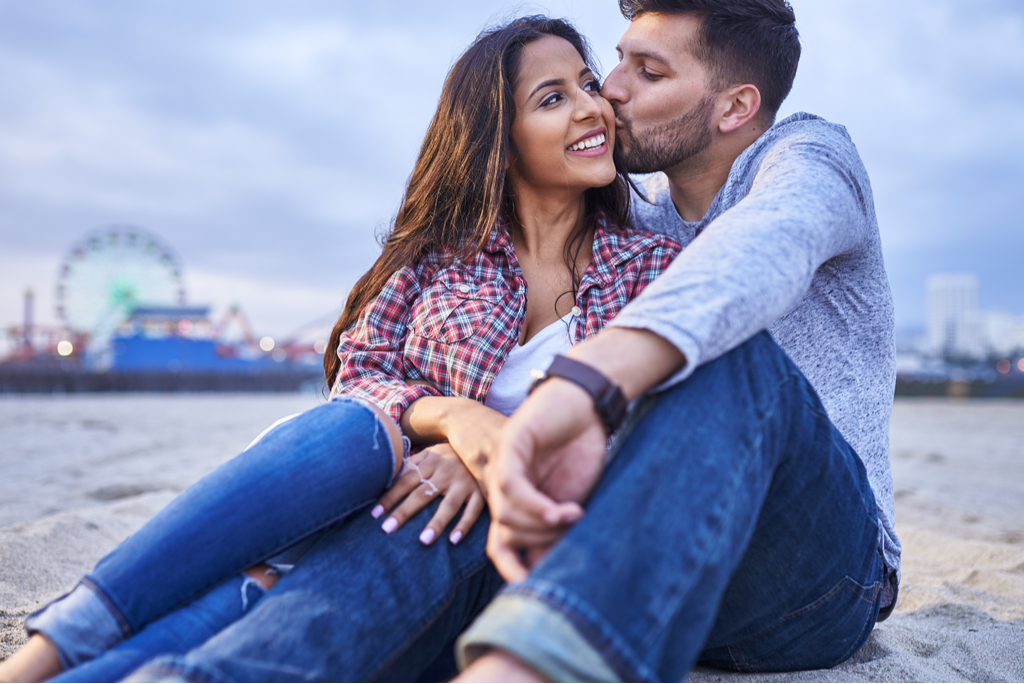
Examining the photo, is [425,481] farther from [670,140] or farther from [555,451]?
[670,140]

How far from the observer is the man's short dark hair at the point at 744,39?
1.88 m

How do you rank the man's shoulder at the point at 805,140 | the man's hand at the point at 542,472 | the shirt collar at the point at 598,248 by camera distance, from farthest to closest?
the shirt collar at the point at 598,248, the man's shoulder at the point at 805,140, the man's hand at the point at 542,472

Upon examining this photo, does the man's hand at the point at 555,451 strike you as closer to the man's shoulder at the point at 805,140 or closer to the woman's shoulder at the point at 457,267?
the man's shoulder at the point at 805,140

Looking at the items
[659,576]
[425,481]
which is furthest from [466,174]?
[659,576]

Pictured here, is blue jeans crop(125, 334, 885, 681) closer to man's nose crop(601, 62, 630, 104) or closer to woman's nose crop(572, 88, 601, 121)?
woman's nose crop(572, 88, 601, 121)

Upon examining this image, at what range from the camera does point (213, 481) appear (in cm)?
102

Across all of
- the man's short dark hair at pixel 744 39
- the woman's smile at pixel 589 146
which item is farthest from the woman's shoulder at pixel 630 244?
the man's short dark hair at pixel 744 39

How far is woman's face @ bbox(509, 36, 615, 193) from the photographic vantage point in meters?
1.80

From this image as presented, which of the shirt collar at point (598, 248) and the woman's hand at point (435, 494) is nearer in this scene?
the woman's hand at point (435, 494)

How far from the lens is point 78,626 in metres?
0.91

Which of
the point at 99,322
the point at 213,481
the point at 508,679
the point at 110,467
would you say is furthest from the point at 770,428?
the point at 99,322

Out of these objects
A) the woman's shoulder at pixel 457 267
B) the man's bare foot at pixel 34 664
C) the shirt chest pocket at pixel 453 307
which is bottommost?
the man's bare foot at pixel 34 664

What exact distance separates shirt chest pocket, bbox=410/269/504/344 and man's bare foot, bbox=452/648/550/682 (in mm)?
938

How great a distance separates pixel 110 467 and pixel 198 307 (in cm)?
3445
